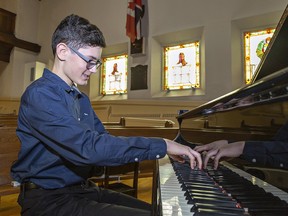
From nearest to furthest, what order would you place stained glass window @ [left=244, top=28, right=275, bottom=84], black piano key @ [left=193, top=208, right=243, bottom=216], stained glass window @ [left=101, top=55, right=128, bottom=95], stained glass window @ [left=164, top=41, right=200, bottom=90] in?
black piano key @ [left=193, top=208, right=243, bottom=216]
stained glass window @ [left=244, top=28, right=275, bottom=84]
stained glass window @ [left=164, top=41, right=200, bottom=90]
stained glass window @ [left=101, top=55, right=128, bottom=95]

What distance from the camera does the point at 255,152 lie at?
0.90 metres

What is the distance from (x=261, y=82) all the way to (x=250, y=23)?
546 centimetres

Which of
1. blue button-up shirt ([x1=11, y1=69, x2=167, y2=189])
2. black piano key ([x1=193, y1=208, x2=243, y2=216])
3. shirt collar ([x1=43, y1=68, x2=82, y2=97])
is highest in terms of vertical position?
shirt collar ([x1=43, y1=68, x2=82, y2=97])

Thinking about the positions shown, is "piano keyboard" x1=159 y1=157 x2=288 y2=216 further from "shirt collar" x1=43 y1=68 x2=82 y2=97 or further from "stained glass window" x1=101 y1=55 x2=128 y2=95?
"stained glass window" x1=101 y1=55 x2=128 y2=95

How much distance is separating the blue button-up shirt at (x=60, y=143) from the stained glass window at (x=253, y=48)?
505 cm

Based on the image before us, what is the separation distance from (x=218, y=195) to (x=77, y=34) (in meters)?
0.90

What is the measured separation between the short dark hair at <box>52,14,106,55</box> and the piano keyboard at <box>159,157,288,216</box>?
683 mm

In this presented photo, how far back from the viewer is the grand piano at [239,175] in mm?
659

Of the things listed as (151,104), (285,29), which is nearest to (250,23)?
(151,104)

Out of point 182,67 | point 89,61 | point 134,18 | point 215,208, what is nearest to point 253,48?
point 182,67

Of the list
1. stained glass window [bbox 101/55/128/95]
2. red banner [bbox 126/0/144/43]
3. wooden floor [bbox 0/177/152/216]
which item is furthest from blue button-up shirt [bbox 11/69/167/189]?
stained glass window [bbox 101/55/128/95]

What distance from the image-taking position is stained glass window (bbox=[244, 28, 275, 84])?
5438 mm

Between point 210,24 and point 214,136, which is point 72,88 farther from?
point 210,24

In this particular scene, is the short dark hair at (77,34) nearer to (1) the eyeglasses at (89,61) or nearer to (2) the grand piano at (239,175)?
(1) the eyeglasses at (89,61)
